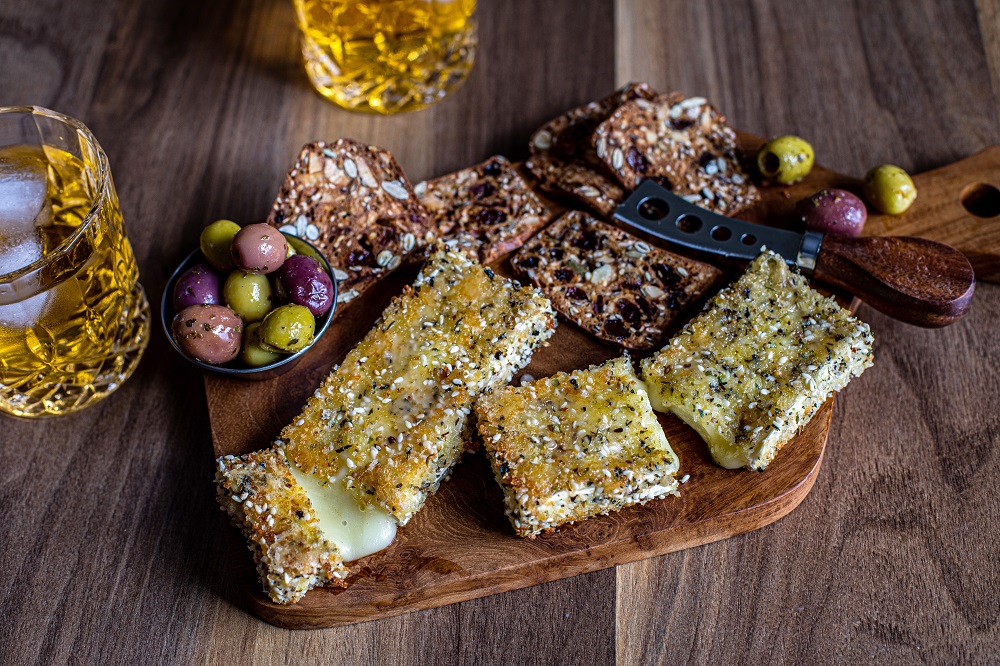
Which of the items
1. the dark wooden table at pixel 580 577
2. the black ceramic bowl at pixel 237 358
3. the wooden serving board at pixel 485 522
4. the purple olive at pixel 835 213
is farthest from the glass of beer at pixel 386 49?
the purple olive at pixel 835 213

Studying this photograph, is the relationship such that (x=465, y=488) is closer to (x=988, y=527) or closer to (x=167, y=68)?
(x=988, y=527)

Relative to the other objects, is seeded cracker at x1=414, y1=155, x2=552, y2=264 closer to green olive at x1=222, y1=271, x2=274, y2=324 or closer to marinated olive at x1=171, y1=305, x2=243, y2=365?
green olive at x1=222, y1=271, x2=274, y2=324

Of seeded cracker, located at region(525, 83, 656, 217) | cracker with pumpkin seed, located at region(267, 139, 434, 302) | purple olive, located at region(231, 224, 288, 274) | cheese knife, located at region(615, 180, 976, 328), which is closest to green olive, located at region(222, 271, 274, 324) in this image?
purple olive, located at region(231, 224, 288, 274)

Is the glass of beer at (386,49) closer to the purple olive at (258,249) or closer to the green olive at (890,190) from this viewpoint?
the purple olive at (258,249)

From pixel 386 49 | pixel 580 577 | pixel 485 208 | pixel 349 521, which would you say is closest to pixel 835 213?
pixel 485 208

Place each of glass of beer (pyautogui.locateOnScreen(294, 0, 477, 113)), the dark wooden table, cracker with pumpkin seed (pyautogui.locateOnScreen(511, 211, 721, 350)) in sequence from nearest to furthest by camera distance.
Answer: the dark wooden table, cracker with pumpkin seed (pyautogui.locateOnScreen(511, 211, 721, 350)), glass of beer (pyautogui.locateOnScreen(294, 0, 477, 113))

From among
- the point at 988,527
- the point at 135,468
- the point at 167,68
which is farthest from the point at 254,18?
the point at 988,527

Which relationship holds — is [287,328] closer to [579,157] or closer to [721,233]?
[579,157]
